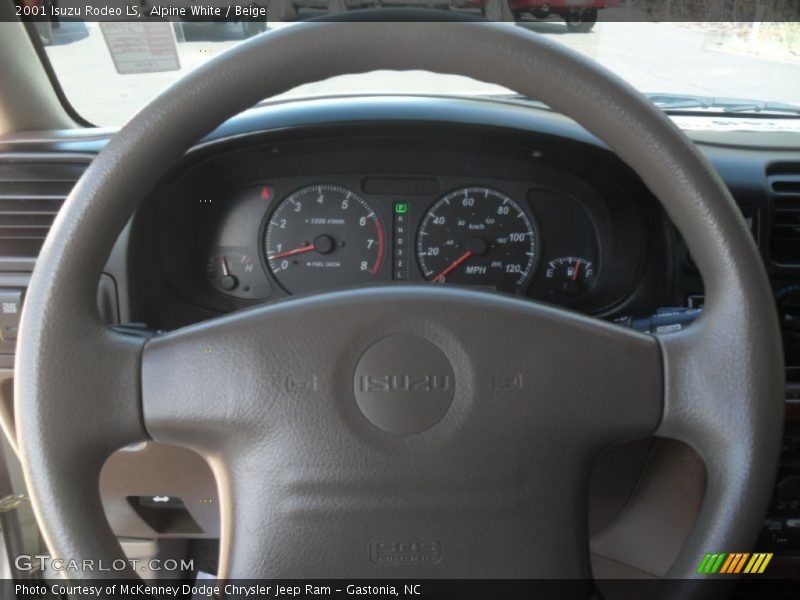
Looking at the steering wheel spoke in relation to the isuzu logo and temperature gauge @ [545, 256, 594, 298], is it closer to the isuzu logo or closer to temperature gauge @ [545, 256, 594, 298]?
the isuzu logo

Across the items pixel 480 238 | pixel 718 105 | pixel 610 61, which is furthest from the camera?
pixel 718 105

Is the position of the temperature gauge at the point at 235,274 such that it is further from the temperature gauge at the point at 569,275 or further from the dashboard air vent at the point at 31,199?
the temperature gauge at the point at 569,275

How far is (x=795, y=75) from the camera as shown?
79.9 inches

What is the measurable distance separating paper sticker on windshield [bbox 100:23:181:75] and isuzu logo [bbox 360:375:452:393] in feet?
3.95

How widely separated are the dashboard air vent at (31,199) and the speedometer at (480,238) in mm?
796

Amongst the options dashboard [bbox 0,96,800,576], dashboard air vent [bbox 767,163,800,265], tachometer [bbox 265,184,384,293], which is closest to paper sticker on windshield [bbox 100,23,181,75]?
dashboard [bbox 0,96,800,576]

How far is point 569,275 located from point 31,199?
3.98 feet

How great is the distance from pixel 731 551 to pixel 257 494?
59 cm

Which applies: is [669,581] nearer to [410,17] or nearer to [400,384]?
[400,384]

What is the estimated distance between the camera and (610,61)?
163 cm

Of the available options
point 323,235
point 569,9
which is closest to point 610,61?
point 569,9

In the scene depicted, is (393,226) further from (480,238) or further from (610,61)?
(610,61)

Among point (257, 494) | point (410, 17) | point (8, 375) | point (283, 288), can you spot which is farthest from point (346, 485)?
point (8, 375)

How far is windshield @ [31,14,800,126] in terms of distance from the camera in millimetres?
1807
